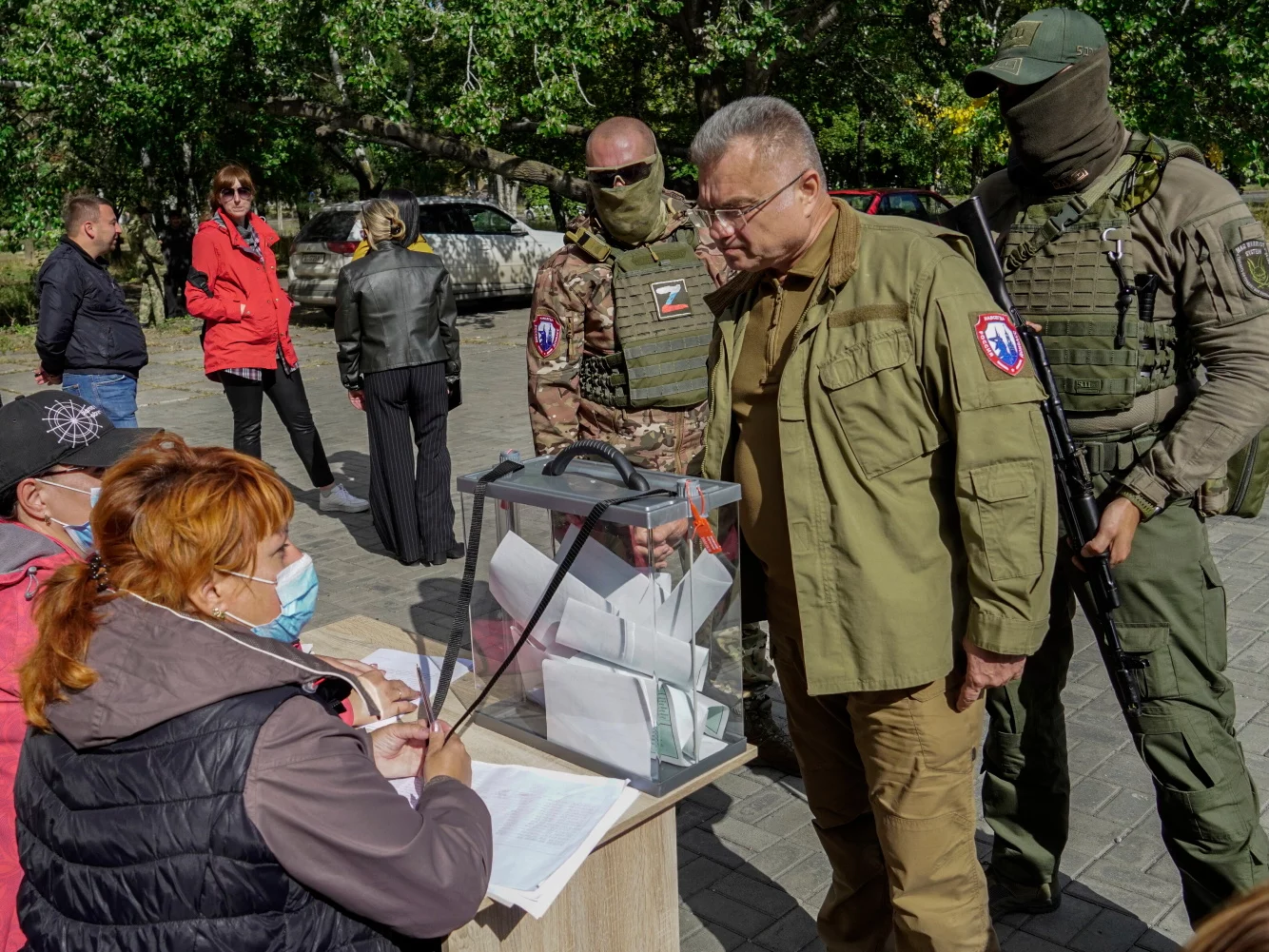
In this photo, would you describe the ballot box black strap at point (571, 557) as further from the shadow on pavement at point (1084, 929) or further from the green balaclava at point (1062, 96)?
the shadow on pavement at point (1084, 929)

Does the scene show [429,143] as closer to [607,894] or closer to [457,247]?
[457,247]

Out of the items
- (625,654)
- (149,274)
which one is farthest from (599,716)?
(149,274)

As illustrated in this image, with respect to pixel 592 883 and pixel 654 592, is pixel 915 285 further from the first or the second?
A: pixel 592 883

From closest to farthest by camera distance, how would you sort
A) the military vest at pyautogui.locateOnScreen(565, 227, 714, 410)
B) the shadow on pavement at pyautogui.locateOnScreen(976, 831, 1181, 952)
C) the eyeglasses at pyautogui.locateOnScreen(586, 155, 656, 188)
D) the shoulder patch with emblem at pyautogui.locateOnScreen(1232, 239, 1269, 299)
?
the shoulder patch with emblem at pyautogui.locateOnScreen(1232, 239, 1269, 299) → the shadow on pavement at pyautogui.locateOnScreen(976, 831, 1181, 952) → the eyeglasses at pyautogui.locateOnScreen(586, 155, 656, 188) → the military vest at pyautogui.locateOnScreen(565, 227, 714, 410)

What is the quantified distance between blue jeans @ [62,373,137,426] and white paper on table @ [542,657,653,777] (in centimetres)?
493

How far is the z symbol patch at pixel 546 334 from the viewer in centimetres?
405

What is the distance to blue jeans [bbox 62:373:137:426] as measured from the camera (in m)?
6.73

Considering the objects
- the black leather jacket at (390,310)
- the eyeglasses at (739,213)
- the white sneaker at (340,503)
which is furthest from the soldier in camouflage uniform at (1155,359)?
the white sneaker at (340,503)

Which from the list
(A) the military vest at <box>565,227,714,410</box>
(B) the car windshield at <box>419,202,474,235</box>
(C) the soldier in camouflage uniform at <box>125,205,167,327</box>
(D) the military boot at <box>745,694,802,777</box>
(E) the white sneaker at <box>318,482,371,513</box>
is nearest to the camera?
(A) the military vest at <box>565,227,714,410</box>

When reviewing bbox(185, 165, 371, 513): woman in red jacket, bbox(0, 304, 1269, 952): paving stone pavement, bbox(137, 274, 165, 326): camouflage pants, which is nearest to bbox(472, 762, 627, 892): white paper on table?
bbox(0, 304, 1269, 952): paving stone pavement

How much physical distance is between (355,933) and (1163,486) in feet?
6.59

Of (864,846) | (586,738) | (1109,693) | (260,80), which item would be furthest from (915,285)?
(260,80)

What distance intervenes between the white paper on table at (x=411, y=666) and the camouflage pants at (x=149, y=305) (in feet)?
56.8

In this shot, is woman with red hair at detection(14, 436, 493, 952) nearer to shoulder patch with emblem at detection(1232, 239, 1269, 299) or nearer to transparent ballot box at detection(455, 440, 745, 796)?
transparent ballot box at detection(455, 440, 745, 796)
